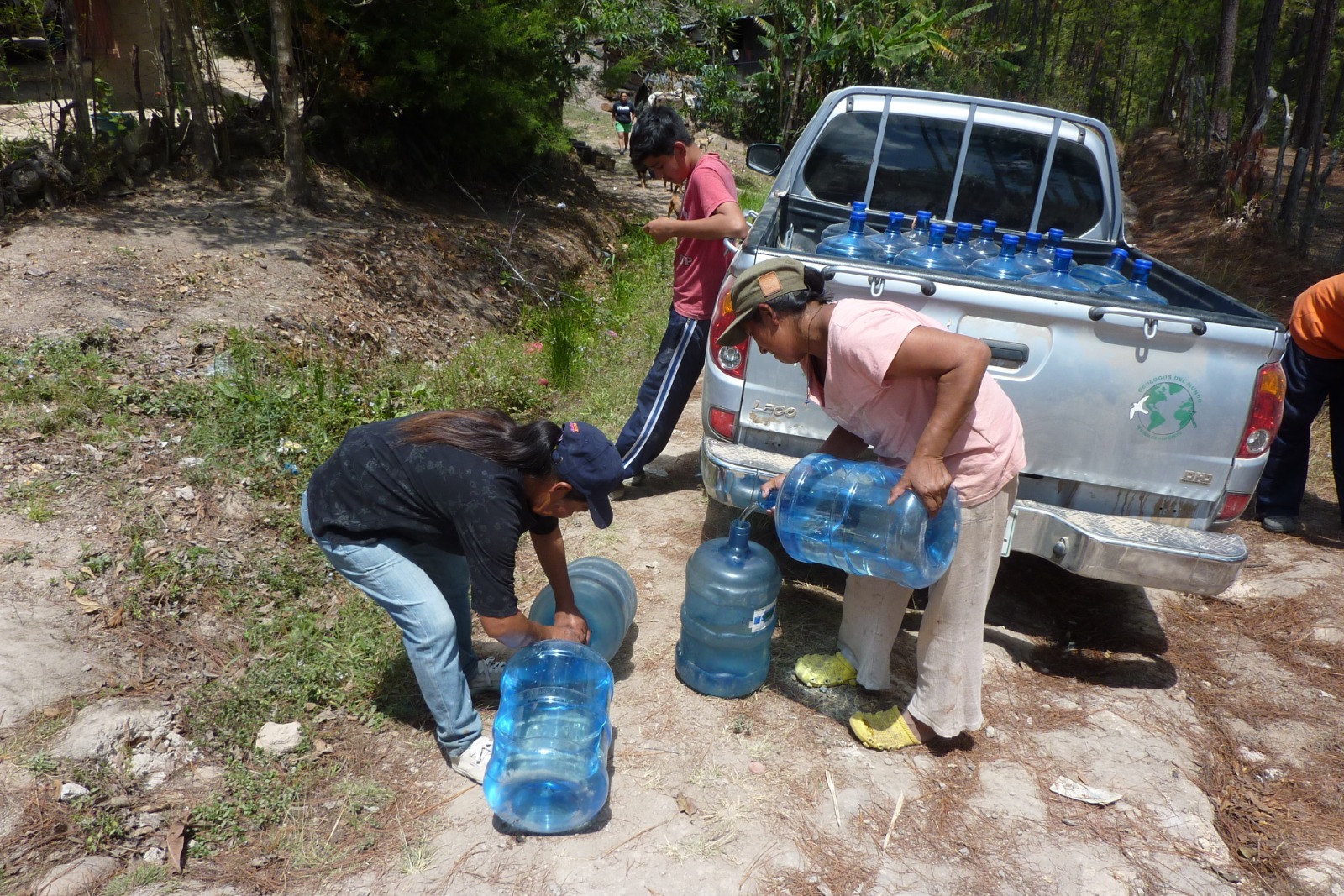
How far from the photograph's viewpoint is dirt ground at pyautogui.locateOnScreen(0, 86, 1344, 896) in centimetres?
279

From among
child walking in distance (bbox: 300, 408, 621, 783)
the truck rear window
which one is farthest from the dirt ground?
the truck rear window

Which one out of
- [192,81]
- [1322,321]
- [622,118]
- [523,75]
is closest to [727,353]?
[1322,321]

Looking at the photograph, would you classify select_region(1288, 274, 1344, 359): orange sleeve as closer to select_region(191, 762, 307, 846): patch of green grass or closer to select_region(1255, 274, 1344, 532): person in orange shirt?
select_region(1255, 274, 1344, 532): person in orange shirt

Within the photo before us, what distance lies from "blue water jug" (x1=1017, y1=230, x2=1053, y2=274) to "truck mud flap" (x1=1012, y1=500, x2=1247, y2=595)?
4.55 feet

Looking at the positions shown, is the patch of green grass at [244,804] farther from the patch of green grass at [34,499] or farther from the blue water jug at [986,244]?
the blue water jug at [986,244]

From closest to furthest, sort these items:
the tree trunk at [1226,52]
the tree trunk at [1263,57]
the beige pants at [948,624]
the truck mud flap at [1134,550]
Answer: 1. the beige pants at [948,624]
2. the truck mud flap at [1134,550]
3. the tree trunk at [1263,57]
4. the tree trunk at [1226,52]

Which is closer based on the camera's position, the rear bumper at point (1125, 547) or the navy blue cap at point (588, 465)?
the navy blue cap at point (588, 465)

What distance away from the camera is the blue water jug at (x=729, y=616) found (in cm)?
337

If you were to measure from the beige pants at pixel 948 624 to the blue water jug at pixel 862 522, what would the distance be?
7 cm

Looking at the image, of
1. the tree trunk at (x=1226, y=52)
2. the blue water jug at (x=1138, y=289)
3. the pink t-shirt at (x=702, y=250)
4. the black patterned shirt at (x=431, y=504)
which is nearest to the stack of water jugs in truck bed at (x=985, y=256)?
the blue water jug at (x=1138, y=289)

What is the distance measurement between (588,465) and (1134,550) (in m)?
2.08

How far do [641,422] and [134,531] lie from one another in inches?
96.3

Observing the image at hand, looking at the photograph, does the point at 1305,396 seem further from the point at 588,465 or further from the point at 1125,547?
the point at 588,465

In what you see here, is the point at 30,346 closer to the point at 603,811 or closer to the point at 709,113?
the point at 603,811
